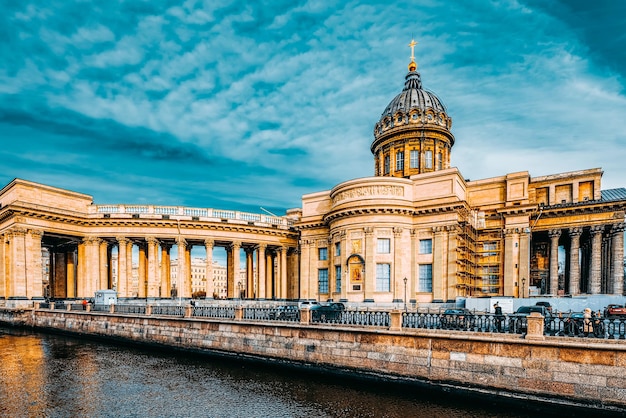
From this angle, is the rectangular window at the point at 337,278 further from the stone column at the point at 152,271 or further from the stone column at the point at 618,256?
the stone column at the point at 618,256

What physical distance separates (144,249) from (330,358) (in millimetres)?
36575

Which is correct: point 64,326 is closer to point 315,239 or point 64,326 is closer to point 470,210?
point 315,239

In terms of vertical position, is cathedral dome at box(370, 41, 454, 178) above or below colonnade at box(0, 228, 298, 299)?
above

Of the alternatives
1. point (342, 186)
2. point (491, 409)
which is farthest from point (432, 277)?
point (491, 409)

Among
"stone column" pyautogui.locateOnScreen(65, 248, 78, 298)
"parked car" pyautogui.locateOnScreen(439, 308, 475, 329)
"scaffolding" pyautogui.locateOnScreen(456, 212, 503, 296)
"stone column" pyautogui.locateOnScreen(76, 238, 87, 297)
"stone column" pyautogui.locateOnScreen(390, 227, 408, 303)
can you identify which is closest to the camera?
"parked car" pyautogui.locateOnScreen(439, 308, 475, 329)

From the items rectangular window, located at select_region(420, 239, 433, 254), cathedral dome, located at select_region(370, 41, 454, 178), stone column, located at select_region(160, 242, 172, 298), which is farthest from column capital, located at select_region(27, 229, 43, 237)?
cathedral dome, located at select_region(370, 41, 454, 178)

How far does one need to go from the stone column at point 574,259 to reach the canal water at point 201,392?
34311 mm

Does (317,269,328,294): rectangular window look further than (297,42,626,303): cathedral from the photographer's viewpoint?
Yes

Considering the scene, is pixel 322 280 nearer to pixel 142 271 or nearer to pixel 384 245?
pixel 384 245

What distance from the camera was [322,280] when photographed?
4519cm

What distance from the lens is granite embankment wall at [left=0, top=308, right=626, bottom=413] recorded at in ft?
43.7

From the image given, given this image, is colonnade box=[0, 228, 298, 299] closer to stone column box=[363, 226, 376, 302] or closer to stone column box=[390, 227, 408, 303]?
stone column box=[363, 226, 376, 302]

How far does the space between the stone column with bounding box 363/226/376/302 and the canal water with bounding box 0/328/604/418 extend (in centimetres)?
1752

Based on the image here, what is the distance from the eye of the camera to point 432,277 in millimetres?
37406
